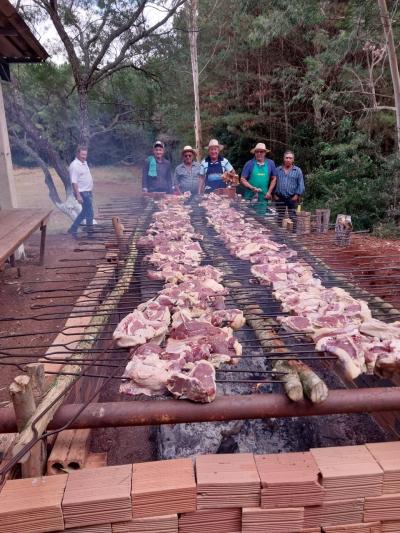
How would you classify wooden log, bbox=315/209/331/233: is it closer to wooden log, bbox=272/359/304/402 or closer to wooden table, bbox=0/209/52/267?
wooden table, bbox=0/209/52/267

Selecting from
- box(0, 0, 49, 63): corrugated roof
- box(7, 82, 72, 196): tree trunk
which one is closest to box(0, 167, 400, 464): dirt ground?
box(7, 82, 72, 196): tree trunk

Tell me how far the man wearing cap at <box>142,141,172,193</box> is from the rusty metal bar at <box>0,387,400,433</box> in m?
8.61

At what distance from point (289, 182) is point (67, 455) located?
828 cm

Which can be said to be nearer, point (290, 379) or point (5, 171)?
point (290, 379)

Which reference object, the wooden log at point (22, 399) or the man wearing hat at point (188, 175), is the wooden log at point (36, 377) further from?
the man wearing hat at point (188, 175)

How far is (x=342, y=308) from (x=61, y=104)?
17.5 meters

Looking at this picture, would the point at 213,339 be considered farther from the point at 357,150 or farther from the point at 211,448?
the point at 357,150

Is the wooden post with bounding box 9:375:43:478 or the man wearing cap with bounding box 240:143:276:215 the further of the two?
the man wearing cap with bounding box 240:143:276:215

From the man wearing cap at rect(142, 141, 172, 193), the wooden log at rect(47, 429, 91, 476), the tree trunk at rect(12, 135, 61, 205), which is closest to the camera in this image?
the wooden log at rect(47, 429, 91, 476)

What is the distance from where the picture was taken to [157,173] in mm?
10305

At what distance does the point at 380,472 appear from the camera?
204 cm

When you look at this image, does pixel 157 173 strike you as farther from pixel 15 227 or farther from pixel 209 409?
pixel 209 409

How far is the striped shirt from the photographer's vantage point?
9.46 m

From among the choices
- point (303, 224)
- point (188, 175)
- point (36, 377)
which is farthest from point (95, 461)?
point (188, 175)
